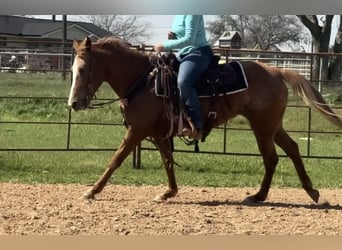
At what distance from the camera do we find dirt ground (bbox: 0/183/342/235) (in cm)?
465

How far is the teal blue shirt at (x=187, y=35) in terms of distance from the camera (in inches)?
223

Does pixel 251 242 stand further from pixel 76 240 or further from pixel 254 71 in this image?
pixel 254 71

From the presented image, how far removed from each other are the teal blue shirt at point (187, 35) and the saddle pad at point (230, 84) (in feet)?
1.40

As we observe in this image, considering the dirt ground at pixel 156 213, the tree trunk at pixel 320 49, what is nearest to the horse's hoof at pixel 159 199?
the dirt ground at pixel 156 213

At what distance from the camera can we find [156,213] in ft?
17.5

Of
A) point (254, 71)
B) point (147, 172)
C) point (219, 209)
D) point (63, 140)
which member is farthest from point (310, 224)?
point (63, 140)

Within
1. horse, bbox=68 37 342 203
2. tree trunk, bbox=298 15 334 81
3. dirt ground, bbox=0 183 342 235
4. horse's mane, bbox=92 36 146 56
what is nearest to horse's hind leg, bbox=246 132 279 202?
horse, bbox=68 37 342 203

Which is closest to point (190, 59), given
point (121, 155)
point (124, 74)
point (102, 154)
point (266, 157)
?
point (124, 74)

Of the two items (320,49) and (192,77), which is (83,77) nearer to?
(192,77)

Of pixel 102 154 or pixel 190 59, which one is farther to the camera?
pixel 102 154

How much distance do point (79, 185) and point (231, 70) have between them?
8.77 ft

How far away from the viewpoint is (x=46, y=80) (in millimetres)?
12984

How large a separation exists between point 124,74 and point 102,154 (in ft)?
17.2

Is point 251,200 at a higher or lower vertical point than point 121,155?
lower
